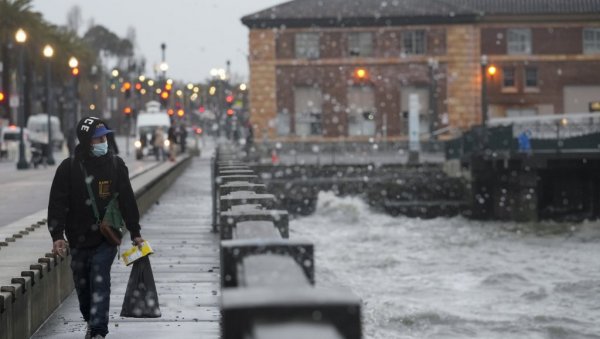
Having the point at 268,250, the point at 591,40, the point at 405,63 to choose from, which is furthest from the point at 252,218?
the point at 591,40

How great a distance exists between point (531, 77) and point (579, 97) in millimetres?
3176

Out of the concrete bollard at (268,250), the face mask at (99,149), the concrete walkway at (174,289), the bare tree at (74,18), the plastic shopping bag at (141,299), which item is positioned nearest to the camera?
the concrete bollard at (268,250)

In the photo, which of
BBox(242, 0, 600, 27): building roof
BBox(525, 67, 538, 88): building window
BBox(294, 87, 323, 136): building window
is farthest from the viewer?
BBox(525, 67, 538, 88): building window

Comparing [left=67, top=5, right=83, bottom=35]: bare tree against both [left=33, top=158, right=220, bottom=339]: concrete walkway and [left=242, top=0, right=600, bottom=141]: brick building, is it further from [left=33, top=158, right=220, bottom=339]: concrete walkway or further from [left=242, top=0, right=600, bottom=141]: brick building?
[left=33, top=158, right=220, bottom=339]: concrete walkway

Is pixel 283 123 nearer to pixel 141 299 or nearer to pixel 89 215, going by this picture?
pixel 141 299

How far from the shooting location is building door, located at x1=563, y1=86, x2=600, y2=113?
6956 cm

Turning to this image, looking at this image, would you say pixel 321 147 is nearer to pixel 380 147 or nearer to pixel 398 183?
pixel 380 147

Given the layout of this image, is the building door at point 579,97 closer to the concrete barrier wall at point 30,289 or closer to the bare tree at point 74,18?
the concrete barrier wall at point 30,289

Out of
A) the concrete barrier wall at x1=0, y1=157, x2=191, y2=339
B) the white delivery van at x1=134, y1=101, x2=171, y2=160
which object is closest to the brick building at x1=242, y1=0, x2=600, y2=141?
the white delivery van at x1=134, y1=101, x2=171, y2=160

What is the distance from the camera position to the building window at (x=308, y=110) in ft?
228

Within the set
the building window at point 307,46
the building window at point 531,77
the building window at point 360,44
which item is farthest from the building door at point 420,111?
the building window at point 531,77

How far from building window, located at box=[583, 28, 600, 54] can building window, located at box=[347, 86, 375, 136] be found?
1359 cm

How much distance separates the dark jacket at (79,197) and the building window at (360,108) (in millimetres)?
60951

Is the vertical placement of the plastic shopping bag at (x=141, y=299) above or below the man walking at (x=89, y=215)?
below
